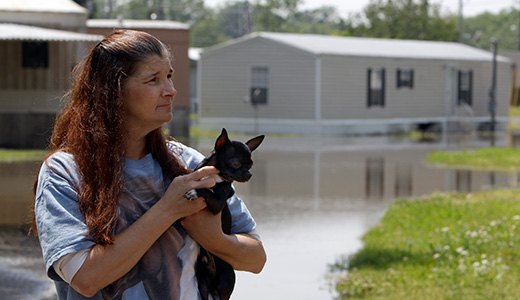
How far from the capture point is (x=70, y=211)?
7.20 feet

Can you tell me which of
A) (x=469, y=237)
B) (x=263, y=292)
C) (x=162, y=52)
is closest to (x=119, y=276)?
(x=162, y=52)

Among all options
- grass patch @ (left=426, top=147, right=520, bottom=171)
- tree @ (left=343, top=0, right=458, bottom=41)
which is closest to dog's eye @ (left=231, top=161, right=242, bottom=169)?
grass patch @ (left=426, top=147, right=520, bottom=171)

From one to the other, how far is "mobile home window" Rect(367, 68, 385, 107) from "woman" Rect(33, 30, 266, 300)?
28.4 meters

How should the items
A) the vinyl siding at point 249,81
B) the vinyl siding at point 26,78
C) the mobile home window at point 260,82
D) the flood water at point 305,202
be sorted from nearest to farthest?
the flood water at point 305,202 < the vinyl siding at point 26,78 < the vinyl siding at point 249,81 < the mobile home window at point 260,82

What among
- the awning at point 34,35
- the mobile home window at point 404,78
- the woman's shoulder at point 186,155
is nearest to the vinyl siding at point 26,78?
the awning at point 34,35

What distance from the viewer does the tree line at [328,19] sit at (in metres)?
50.1

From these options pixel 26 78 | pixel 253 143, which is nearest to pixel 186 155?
A: pixel 253 143

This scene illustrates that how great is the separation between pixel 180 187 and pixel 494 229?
22.4 feet

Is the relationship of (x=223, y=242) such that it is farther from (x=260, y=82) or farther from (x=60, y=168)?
(x=260, y=82)

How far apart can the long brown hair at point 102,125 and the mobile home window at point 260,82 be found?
2688 centimetres

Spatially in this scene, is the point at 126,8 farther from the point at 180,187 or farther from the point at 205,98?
the point at 180,187

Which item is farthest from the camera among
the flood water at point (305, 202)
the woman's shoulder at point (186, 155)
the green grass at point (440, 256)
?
the flood water at point (305, 202)

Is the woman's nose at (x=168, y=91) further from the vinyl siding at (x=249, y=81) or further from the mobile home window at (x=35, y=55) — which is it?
the vinyl siding at (x=249, y=81)

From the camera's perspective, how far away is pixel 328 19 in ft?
387
